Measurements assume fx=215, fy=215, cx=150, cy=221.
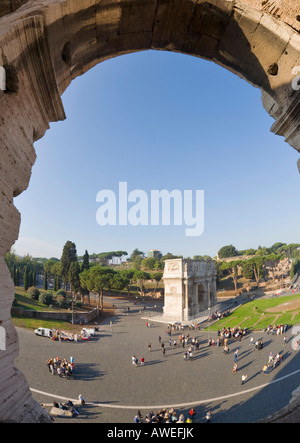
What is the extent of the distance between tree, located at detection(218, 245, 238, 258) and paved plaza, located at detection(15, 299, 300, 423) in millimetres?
80568

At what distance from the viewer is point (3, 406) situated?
8.47 ft

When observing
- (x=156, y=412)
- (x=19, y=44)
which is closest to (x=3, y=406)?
(x=19, y=44)

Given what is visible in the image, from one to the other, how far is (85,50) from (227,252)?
102 meters

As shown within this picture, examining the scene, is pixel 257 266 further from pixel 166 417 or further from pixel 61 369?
pixel 166 417

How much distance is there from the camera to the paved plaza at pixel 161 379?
32.2 feet

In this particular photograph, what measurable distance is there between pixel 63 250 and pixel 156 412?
33.7m

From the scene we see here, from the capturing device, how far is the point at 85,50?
143 inches

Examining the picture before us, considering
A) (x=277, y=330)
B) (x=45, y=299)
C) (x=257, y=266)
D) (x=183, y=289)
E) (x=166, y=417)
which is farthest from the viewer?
(x=257, y=266)

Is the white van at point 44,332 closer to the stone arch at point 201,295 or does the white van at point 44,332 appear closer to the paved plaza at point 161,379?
the paved plaza at point 161,379

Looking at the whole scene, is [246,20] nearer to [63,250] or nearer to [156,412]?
[156,412]

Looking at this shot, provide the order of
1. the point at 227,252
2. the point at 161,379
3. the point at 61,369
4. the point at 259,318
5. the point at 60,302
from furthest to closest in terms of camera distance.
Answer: the point at 227,252 < the point at 60,302 < the point at 259,318 < the point at 61,369 < the point at 161,379

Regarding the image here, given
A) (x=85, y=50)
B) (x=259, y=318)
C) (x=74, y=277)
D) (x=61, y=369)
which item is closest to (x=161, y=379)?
(x=61, y=369)

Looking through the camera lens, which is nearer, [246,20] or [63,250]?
[246,20]
